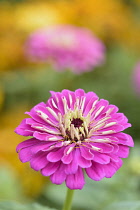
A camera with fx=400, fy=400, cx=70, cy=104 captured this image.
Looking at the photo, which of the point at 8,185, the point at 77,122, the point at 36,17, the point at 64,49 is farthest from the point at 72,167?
the point at 36,17

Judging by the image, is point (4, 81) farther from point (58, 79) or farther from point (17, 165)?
point (17, 165)

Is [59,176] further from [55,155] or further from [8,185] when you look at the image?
[8,185]

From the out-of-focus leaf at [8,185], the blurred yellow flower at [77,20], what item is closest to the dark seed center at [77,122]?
the out-of-focus leaf at [8,185]

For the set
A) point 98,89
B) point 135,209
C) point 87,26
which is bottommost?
point 135,209

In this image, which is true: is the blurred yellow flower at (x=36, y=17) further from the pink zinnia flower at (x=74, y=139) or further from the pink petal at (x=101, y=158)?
the pink petal at (x=101, y=158)

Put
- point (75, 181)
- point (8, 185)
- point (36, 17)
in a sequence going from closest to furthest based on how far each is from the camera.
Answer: point (75, 181) < point (8, 185) < point (36, 17)

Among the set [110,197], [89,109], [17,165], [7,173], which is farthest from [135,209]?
[17,165]
